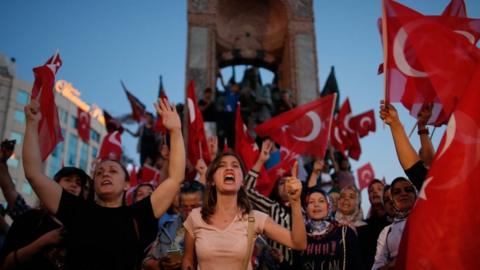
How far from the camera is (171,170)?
2605mm

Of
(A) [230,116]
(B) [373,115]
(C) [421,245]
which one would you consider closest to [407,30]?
(C) [421,245]

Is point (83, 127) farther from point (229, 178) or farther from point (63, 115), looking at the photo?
Result: point (63, 115)

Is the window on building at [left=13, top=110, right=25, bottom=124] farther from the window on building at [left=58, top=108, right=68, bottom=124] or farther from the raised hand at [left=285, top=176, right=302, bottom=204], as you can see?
the raised hand at [left=285, top=176, right=302, bottom=204]

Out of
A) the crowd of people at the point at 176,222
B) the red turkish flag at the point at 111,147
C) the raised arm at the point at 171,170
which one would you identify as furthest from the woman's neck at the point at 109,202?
the red turkish flag at the point at 111,147

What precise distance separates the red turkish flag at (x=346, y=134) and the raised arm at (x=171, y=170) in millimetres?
7275

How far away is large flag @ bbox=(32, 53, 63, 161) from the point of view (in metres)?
3.71

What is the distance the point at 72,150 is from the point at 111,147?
44.1 meters

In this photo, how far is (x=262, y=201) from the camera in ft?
13.4

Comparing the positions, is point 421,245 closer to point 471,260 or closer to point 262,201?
point 471,260

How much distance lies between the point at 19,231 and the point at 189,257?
3.87 ft

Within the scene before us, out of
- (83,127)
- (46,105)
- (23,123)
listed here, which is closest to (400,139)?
(46,105)

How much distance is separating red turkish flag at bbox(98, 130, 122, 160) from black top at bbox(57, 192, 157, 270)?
5.54m

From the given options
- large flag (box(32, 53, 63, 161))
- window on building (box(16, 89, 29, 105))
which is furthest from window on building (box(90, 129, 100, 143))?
large flag (box(32, 53, 63, 161))

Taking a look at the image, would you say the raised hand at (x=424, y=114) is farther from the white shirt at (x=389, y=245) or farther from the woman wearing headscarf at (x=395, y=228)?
the white shirt at (x=389, y=245)
